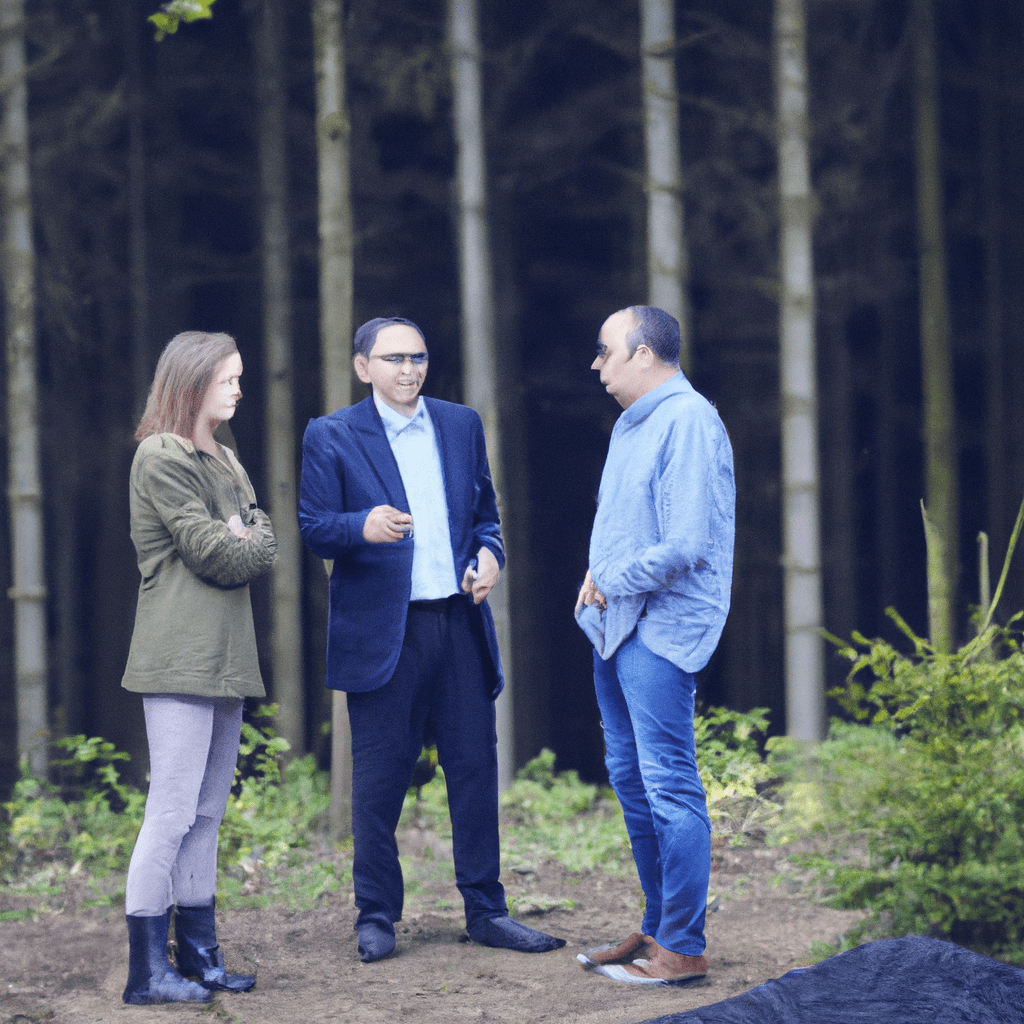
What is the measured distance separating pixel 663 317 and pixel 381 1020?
2220 mm

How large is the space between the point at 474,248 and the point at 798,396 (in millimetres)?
1790

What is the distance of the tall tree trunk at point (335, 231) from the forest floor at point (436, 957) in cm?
54

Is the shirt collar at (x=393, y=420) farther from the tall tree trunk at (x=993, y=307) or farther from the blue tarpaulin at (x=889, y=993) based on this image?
the tall tree trunk at (x=993, y=307)

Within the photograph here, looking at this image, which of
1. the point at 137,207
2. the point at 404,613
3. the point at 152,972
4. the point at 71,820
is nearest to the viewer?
the point at 152,972

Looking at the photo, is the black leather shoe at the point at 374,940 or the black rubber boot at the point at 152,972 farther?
the black leather shoe at the point at 374,940

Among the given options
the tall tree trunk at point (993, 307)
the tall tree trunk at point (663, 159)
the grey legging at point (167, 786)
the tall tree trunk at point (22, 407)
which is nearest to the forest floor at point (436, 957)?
the grey legging at point (167, 786)

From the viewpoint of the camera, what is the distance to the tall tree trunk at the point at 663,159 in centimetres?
653

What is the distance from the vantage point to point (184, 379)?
3.88 m

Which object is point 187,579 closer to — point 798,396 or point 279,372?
point 279,372

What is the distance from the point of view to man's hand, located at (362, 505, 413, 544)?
4023 mm

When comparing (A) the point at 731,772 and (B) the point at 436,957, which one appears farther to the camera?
(A) the point at 731,772

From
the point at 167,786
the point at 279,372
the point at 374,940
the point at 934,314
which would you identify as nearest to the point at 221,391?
the point at 167,786

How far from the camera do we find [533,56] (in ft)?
22.7

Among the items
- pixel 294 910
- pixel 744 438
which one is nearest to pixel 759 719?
pixel 294 910
